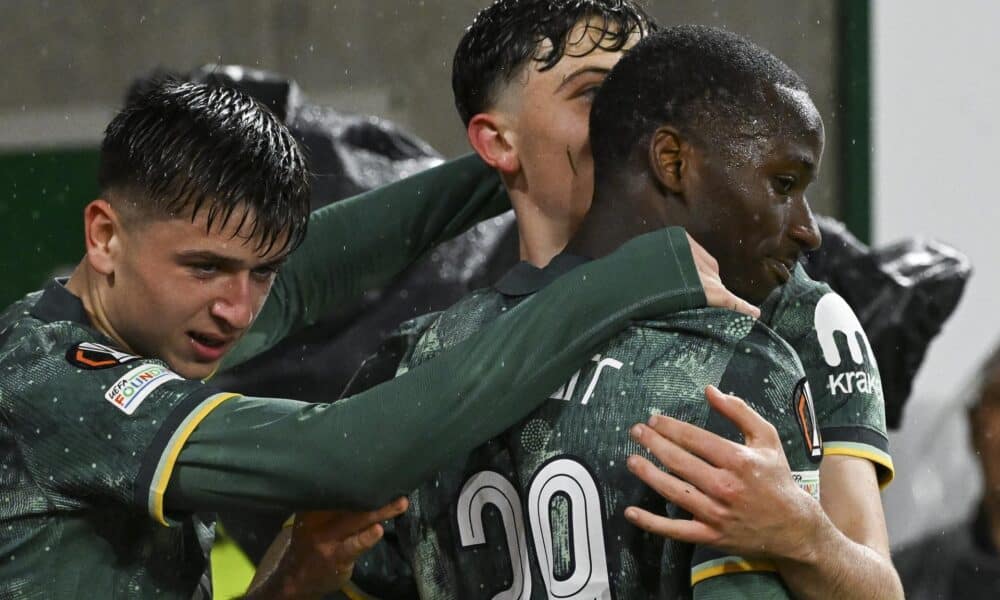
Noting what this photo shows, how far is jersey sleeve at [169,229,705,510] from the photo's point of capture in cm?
142

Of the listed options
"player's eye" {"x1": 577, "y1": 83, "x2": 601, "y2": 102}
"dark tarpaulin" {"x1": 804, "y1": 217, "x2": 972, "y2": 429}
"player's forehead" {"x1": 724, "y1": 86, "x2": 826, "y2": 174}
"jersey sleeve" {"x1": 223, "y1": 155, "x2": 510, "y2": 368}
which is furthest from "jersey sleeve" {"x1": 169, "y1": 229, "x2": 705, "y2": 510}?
"dark tarpaulin" {"x1": 804, "y1": 217, "x2": 972, "y2": 429}

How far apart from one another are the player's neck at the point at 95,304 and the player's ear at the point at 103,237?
17 millimetres

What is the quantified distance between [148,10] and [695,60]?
457cm

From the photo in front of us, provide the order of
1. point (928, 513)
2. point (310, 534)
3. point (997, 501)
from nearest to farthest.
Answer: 1. point (310, 534)
2. point (997, 501)
3. point (928, 513)

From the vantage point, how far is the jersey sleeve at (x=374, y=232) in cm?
211

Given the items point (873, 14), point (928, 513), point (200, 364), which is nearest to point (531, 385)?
point (200, 364)

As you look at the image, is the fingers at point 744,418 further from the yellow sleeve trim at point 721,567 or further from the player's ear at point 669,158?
the player's ear at point 669,158

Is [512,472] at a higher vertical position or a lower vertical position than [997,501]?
higher

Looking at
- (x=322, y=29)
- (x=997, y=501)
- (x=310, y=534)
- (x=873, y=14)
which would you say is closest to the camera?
(x=310, y=534)

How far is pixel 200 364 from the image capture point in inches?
67.3

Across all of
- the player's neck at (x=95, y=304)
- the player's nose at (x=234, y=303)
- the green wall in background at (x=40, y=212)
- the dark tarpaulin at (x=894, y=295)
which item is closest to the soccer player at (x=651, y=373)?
the player's nose at (x=234, y=303)

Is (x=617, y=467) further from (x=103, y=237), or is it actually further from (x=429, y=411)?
(x=103, y=237)

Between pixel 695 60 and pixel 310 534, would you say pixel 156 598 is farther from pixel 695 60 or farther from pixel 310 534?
pixel 695 60

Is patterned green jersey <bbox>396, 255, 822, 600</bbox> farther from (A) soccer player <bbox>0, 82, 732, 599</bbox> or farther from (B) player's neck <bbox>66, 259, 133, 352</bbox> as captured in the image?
(B) player's neck <bbox>66, 259, 133, 352</bbox>
